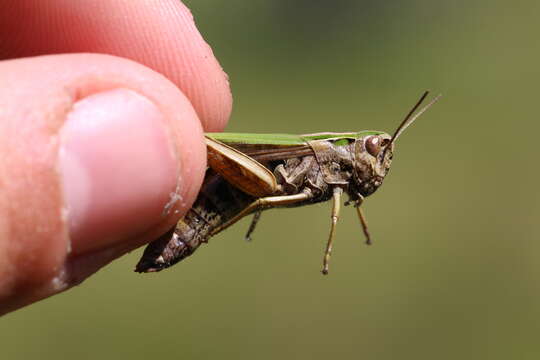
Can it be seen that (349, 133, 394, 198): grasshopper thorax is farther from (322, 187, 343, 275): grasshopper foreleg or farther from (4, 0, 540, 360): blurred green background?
(4, 0, 540, 360): blurred green background

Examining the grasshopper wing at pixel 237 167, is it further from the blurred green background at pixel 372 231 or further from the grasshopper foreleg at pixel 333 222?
the blurred green background at pixel 372 231

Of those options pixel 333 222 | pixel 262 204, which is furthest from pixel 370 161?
pixel 262 204

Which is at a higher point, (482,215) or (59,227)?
(59,227)

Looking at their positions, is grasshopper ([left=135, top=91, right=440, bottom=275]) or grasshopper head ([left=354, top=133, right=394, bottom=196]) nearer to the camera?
grasshopper ([left=135, top=91, right=440, bottom=275])

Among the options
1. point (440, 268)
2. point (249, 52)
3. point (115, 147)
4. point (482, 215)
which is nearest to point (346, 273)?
point (440, 268)

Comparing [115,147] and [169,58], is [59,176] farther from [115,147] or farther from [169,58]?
[169,58]

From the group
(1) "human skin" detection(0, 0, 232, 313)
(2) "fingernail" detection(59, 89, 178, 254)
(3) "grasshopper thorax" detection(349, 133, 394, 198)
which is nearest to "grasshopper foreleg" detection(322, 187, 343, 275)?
(3) "grasshopper thorax" detection(349, 133, 394, 198)
